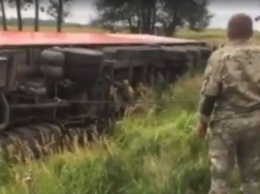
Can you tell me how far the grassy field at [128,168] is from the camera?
7.11 meters

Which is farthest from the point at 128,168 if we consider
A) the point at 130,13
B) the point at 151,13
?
the point at 130,13

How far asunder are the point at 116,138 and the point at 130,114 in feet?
3.61

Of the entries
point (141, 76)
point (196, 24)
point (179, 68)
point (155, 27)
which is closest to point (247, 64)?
point (141, 76)

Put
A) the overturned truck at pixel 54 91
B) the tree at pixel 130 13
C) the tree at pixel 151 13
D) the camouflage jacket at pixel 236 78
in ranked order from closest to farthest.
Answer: the camouflage jacket at pixel 236 78
the overturned truck at pixel 54 91
the tree at pixel 130 13
the tree at pixel 151 13

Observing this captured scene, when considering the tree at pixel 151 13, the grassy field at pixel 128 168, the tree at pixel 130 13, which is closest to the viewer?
the grassy field at pixel 128 168

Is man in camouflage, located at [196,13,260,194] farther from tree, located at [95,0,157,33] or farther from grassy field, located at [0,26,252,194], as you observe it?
tree, located at [95,0,157,33]

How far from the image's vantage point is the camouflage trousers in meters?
Result: 6.47

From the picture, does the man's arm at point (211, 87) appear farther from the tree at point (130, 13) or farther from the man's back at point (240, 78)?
the tree at point (130, 13)

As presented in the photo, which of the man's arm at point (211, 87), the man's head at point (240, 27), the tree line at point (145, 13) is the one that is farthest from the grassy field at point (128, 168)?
the tree line at point (145, 13)

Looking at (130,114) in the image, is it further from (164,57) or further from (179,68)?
(179,68)

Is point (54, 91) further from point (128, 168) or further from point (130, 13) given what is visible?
point (130, 13)

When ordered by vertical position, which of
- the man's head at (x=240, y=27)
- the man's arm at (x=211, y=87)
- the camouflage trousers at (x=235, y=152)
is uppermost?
the man's head at (x=240, y=27)

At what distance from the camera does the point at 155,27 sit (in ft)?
115

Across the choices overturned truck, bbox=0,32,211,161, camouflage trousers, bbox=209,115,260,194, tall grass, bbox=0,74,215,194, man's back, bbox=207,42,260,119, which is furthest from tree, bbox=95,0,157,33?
man's back, bbox=207,42,260,119
